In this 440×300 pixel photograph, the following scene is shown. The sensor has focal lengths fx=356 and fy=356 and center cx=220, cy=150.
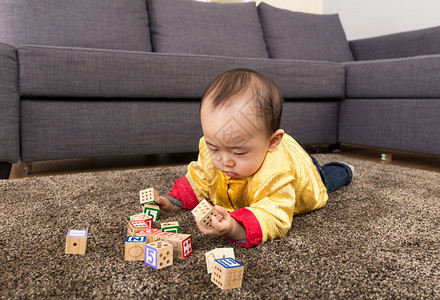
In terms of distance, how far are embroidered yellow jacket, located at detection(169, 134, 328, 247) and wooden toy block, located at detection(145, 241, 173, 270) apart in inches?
5.9

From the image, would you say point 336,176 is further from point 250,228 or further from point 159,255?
point 159,255

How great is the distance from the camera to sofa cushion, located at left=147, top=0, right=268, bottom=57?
6.75 ft

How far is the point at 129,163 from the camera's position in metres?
1.75

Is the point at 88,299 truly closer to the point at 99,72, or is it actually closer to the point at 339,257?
the point at 339,257

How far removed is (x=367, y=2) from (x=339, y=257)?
9.70 ft

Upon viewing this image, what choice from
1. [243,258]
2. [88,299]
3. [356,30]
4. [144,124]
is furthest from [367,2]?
[88,299]

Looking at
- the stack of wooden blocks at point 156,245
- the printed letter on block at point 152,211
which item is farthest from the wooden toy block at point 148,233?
the printed letter on block at point 152,211

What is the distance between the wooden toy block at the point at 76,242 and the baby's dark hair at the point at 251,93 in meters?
0.34

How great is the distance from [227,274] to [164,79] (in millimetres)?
1171

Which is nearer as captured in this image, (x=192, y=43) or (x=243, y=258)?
(x=243, y=258)

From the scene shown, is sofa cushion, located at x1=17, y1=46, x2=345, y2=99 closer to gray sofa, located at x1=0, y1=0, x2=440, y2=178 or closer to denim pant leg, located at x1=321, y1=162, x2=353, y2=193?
gray sofa, located at x1=0, y1=0, x2=440, y2=178

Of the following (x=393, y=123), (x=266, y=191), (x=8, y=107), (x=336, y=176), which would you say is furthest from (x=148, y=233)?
(x=393, y=123)

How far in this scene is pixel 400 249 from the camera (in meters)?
0.67

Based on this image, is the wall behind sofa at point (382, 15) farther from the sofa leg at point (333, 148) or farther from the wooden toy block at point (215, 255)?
the wooden toy block at point (215, 255)
